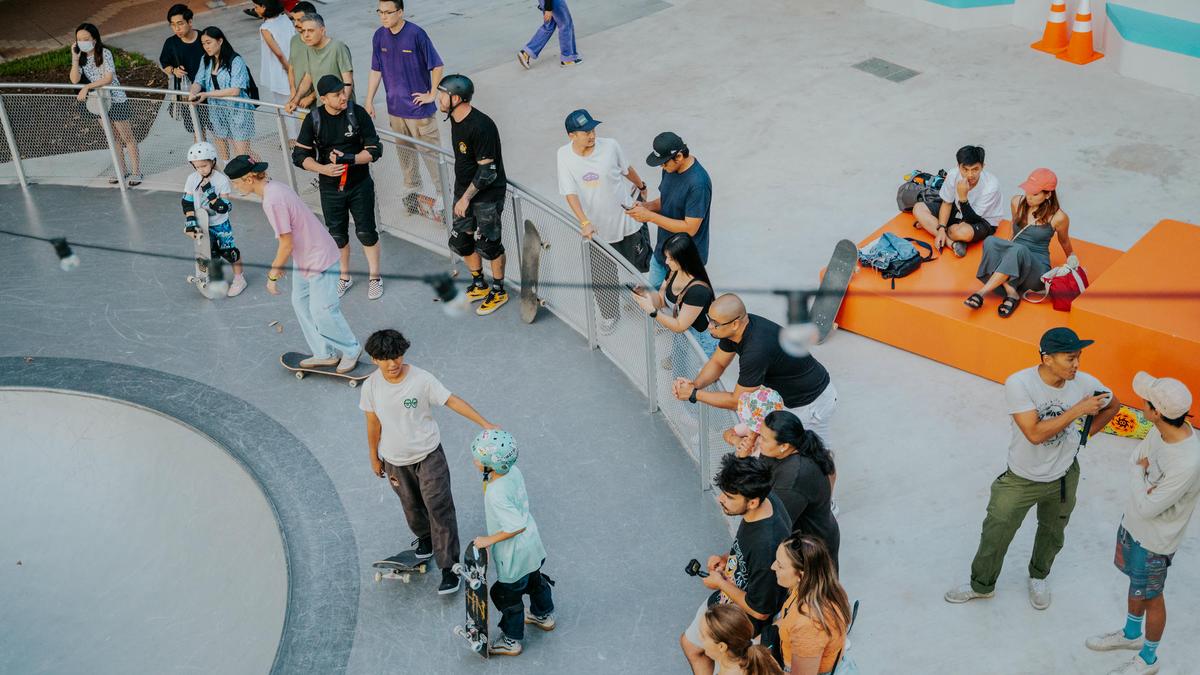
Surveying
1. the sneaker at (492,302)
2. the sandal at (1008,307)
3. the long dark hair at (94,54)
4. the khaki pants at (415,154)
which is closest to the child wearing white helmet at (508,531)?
the sneaker at (492,302)

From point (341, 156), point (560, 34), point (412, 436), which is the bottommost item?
point (560, 34)

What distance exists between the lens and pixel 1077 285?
8.17m

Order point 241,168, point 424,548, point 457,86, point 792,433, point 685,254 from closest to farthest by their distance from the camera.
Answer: point 792,433
point 424,548
point 685,254
point 241,168
point 457,86

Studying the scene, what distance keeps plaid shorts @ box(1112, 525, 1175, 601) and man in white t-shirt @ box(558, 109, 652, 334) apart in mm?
3559

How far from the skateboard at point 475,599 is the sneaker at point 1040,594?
10.2 feet

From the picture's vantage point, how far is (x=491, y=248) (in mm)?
8891

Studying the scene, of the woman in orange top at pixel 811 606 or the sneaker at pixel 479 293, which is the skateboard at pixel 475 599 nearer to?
the woman in orange top at pixel 811 606

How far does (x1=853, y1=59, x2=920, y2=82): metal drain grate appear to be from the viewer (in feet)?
43.6

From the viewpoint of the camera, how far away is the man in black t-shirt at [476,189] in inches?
327

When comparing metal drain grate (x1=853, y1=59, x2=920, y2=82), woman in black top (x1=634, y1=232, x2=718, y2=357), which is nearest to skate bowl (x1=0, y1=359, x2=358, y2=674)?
woman in black top (x1=634, y1=232, x2=718, y2=357)

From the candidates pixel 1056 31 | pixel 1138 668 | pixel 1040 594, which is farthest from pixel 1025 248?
pixel 1056 31

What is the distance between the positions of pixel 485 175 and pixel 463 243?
725 millimetres

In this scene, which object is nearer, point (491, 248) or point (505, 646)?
point (505, 646)

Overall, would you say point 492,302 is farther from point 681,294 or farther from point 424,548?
point 424,548
